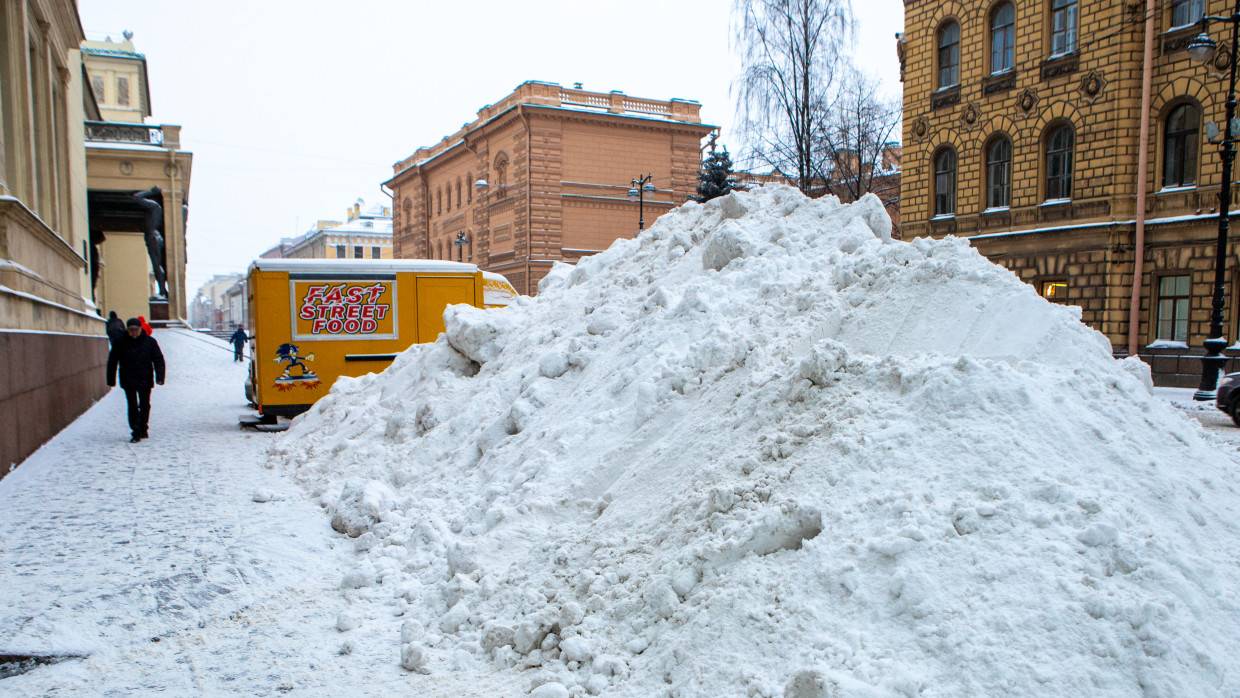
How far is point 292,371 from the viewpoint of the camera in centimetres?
1124

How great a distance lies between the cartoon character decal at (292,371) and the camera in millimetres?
11164

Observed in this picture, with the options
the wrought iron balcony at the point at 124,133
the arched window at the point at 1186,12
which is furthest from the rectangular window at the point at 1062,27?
the wrought iron balcony at the point at 124,133

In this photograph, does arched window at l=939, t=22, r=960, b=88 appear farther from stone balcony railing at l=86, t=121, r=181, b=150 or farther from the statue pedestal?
the statue pedestal

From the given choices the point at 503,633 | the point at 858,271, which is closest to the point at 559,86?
the point at 858,271

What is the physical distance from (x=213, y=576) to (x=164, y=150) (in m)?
33.1

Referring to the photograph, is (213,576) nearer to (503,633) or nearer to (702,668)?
(503,633)

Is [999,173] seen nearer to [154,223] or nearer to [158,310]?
[154,223]

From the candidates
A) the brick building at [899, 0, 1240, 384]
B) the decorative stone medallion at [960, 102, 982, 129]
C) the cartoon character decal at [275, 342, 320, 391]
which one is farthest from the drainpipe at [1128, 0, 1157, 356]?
the cartoon character decal at [275, 342, 320, 391]

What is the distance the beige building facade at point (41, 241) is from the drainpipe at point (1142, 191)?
21891mm

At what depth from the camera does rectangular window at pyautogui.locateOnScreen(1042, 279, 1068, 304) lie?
2059 centimetres

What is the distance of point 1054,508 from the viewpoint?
318 cm

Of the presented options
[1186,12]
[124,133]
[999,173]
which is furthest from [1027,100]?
[124,133]

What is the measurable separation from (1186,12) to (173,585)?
23.5 m

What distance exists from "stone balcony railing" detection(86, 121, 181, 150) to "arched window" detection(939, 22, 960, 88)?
30.2 m
